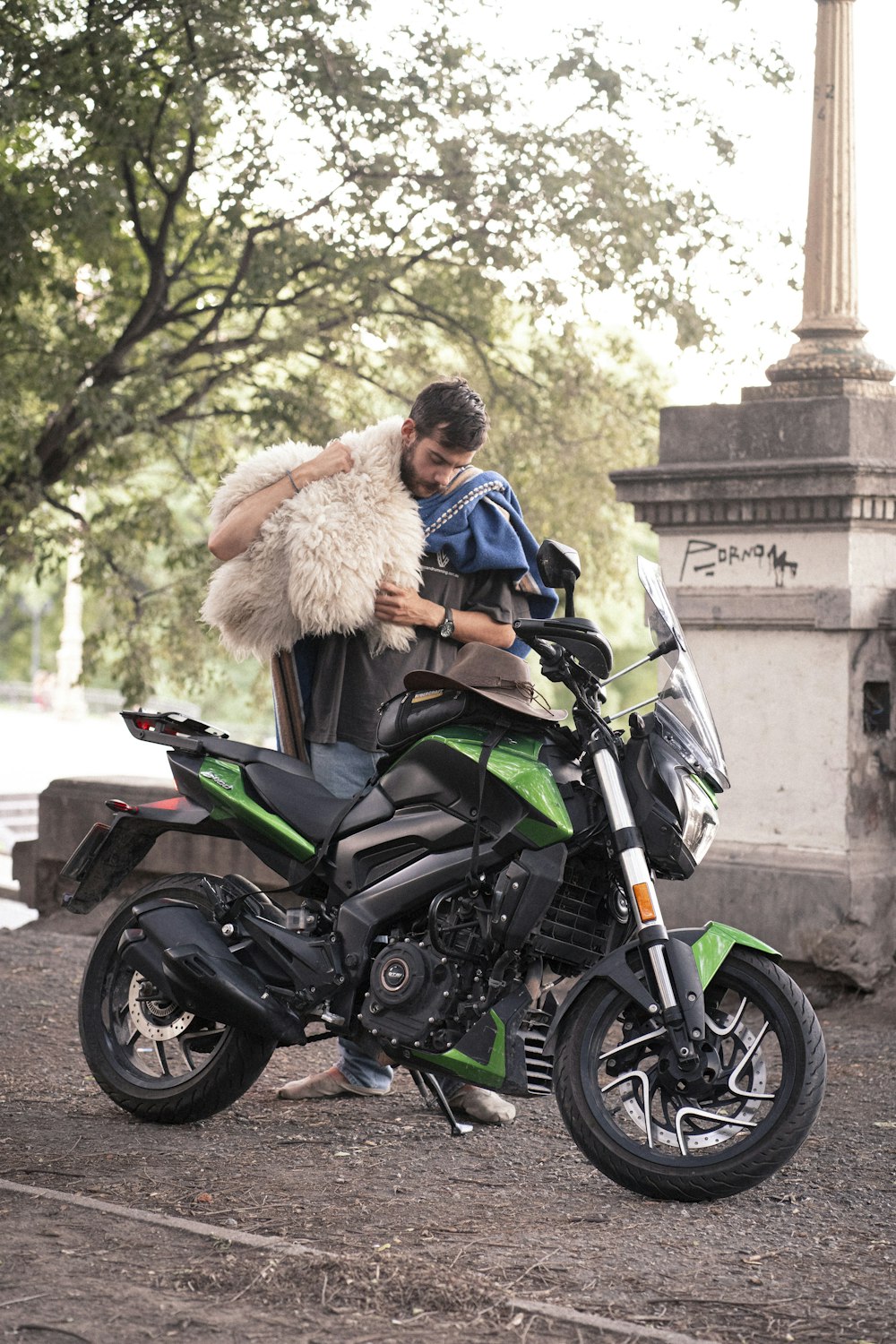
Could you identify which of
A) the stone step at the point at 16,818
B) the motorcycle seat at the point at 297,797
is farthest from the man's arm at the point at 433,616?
the stone step at the point at 16,818

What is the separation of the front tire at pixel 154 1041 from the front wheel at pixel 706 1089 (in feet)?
3.23

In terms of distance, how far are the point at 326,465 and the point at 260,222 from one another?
7213 millimetres

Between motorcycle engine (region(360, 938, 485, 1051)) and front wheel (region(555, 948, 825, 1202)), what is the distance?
0.25m

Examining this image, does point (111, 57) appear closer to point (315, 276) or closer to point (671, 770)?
point (315, 276)

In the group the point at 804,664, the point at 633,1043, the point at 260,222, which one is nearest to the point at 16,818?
the point at 260,222

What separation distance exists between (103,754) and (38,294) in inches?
777

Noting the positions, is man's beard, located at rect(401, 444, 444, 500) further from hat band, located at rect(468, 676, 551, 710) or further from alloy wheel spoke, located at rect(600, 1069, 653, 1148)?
alloy wheel spoke, located at rect(600, 1069, 653, 1148)

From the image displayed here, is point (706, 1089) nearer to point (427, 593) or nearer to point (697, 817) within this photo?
point (697, 817)

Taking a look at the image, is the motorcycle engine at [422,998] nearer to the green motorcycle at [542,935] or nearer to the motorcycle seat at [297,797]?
the green motorcycle at [542,935]

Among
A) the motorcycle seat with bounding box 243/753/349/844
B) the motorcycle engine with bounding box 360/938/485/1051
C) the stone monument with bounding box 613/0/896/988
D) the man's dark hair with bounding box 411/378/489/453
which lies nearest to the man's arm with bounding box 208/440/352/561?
the man's dark hair with bounding box 411/378/489/453

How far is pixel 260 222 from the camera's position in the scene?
1155cm

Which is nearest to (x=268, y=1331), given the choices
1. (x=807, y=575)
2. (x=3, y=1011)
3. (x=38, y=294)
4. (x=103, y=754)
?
(x=3, y=1011)

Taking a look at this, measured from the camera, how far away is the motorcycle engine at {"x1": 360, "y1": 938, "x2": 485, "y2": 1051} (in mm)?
4156

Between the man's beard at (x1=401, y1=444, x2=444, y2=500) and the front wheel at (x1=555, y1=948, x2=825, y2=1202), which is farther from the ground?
the man's beard at (x1=401, y1=444, x2=444, y2=500)
